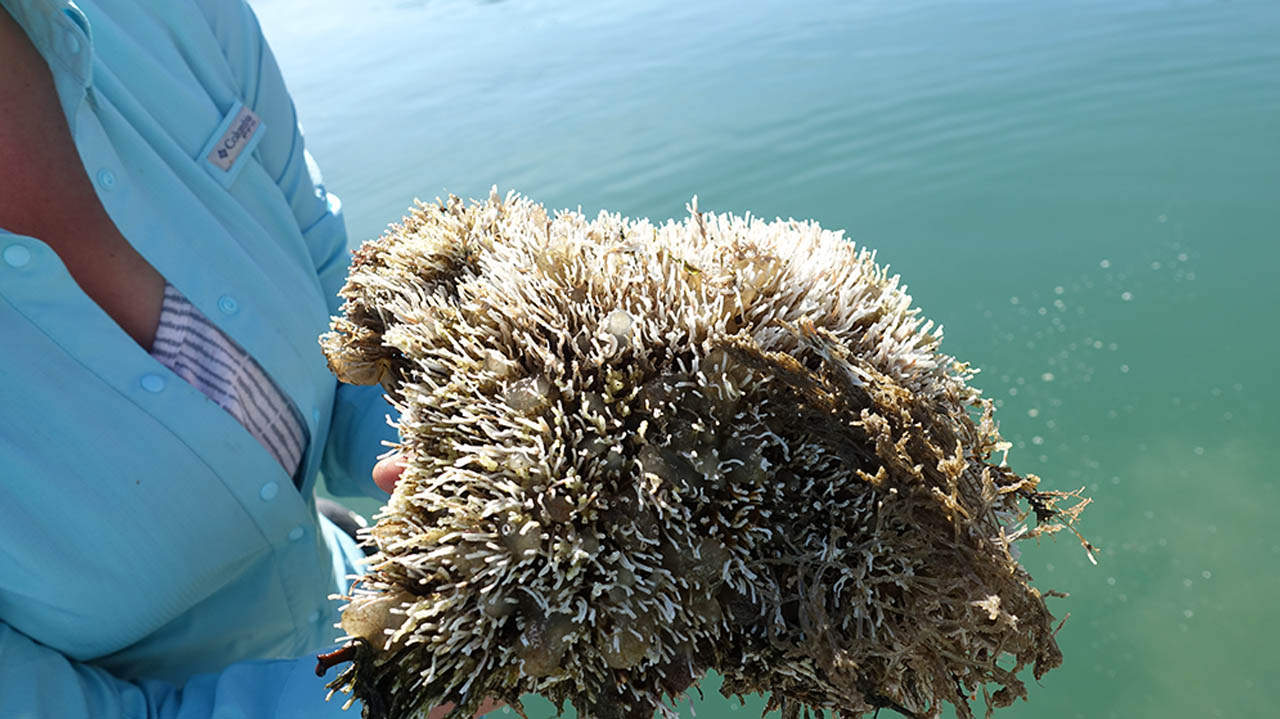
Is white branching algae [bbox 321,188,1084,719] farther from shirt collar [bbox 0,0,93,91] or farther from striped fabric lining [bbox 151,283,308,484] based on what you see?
shirt collar [bbox 0,0,93,91]

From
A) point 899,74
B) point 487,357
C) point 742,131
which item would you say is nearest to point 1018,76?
point 899,74

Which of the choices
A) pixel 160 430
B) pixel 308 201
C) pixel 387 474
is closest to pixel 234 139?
pixel 308 201

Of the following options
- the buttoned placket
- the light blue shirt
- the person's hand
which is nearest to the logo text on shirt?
the light blue shirt

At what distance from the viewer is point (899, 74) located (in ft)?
19.1

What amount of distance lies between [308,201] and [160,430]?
765 millimetres

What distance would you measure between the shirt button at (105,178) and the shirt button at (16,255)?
0.57 ft

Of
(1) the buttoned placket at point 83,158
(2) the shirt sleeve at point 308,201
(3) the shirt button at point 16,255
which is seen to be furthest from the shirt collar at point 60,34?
(2) the shirt sleeve at point 308,201

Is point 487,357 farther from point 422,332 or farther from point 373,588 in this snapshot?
point 373,588

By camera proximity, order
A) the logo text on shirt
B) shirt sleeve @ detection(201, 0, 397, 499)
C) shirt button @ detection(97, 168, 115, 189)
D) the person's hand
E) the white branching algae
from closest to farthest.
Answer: the white branching algae → the person's hand → shirt button @ detection(97, 168, 115, 189) → the logo text on shirt → shirt sleeve @ detection(201, 0, 397, 499)

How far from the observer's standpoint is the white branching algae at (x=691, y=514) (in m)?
0.88

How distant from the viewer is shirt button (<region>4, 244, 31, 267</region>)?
3.61ft

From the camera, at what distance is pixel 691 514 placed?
917mm

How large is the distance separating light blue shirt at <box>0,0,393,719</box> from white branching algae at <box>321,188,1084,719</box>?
513 millimetres

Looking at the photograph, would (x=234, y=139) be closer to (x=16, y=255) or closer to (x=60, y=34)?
(x=60, y=34)
